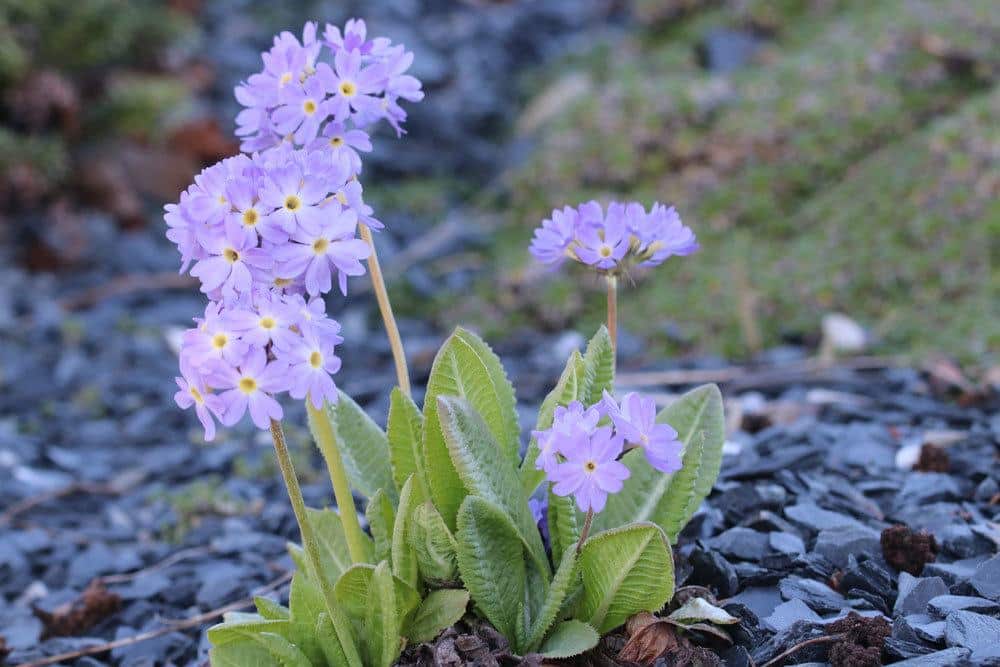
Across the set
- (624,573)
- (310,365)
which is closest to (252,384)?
(310,365)

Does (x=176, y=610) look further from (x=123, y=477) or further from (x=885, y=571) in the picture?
(x=885, y=571)

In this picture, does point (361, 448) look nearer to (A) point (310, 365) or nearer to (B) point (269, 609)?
(B) point (269, 609)

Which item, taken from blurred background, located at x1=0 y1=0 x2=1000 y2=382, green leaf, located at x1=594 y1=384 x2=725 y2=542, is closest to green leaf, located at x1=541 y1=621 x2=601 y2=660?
green leaf, located at x1=594 y1=384 x2=725 y2=542

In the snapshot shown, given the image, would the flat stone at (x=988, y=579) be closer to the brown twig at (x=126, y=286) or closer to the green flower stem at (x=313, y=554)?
the green flower stem at (x=313, y=554)

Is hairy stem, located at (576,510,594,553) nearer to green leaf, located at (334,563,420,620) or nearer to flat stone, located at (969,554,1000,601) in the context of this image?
green leaf, located at (334,563,420,620)

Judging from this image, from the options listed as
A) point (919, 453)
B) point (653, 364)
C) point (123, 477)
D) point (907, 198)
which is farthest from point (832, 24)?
point (123, 477)

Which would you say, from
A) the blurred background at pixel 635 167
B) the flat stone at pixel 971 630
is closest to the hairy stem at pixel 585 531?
the flat stone at pixel 971 630
